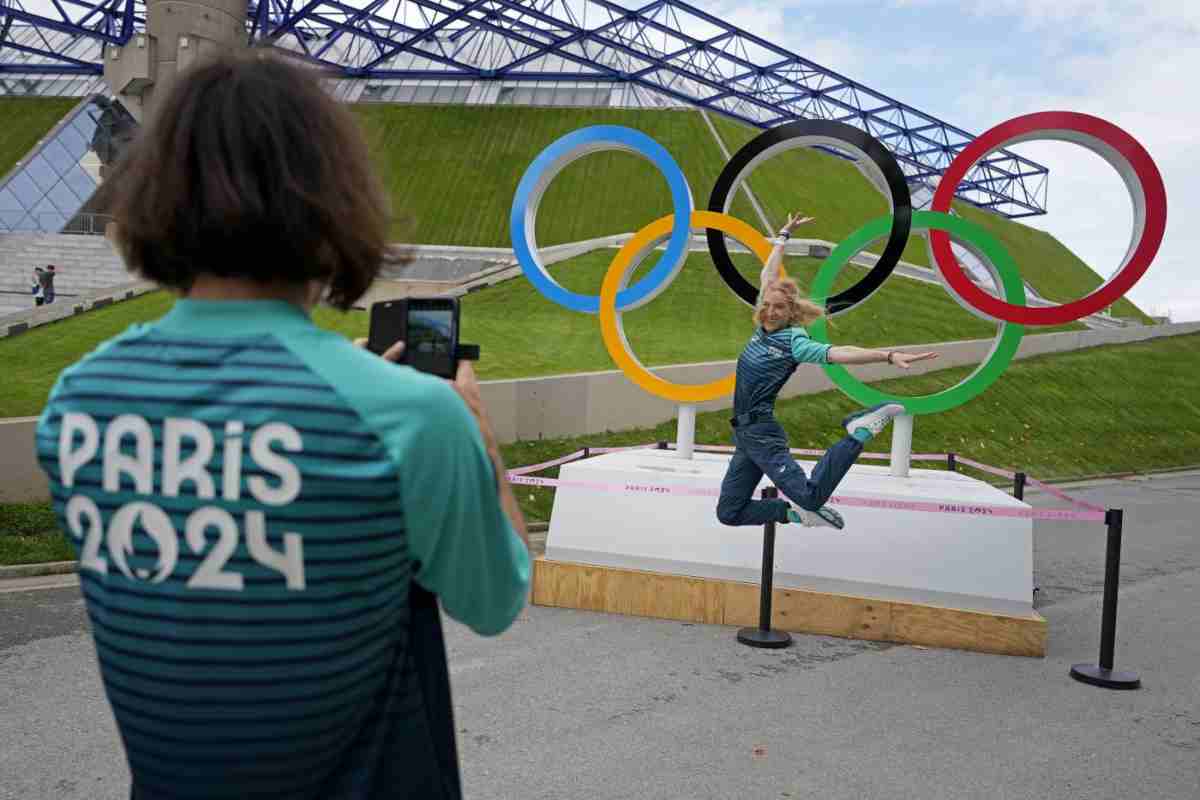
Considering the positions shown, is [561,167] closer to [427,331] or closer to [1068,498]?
[1068,498]

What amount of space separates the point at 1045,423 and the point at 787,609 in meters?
17.7

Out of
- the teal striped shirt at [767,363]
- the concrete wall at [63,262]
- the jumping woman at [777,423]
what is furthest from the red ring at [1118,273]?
the concrete wall at [63,262]

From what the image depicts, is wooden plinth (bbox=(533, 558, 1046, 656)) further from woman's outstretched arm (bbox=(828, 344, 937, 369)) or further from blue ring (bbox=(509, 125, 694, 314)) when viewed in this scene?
blue ring (bbox=(509, 125, 694, 314))

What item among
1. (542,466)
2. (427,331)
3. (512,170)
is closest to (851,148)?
(542,466)

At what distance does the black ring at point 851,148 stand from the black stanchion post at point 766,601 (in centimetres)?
251

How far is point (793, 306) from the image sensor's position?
7121 mm

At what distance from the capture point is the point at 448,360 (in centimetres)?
185

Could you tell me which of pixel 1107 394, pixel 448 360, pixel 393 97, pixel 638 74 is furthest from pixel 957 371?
pixel 393 97

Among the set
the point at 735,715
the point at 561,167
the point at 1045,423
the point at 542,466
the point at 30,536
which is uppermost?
the point at 561,167

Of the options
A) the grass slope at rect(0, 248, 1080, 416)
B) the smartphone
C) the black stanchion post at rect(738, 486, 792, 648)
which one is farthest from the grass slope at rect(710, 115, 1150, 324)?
the smartphone

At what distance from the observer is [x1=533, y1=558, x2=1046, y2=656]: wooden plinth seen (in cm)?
697

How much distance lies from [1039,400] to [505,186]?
29.5m

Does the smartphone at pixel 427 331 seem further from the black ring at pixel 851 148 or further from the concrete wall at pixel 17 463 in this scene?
the concrete wall at pixel 17 463

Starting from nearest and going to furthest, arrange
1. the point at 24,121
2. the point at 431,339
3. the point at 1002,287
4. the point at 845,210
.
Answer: the point at 431,339, the point at 1002,287, the point at 845,210, the point at 24,121
